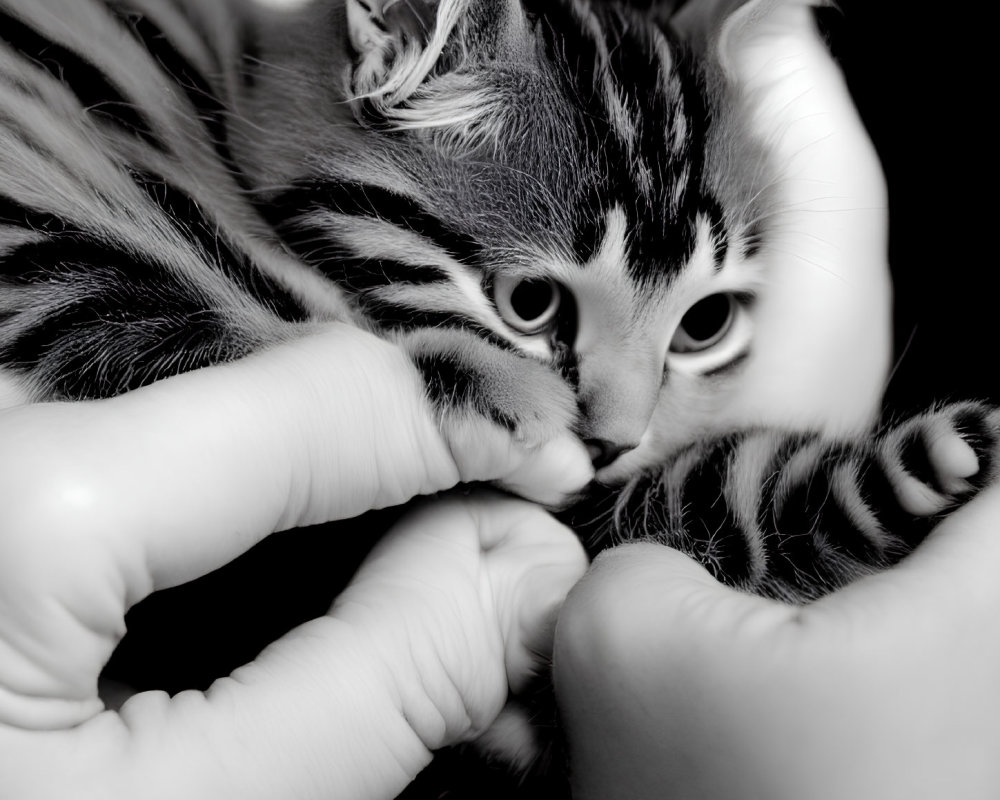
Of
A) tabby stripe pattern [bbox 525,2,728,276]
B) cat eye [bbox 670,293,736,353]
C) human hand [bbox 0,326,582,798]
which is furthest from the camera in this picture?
cat eye [bbox 670,293,736,353]

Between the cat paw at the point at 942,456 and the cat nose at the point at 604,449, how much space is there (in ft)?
0.62

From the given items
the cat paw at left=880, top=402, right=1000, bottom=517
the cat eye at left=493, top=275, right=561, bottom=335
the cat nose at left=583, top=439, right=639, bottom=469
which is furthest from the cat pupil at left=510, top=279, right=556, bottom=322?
the cat paw at left=880, top=402, right=1000, bottom=517

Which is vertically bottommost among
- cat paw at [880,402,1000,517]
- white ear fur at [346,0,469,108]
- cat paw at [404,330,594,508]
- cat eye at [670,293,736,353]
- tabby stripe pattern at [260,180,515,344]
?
cat eye at [670,293,736,353]

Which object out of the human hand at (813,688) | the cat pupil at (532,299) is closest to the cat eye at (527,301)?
the cat pupil at (532,299)

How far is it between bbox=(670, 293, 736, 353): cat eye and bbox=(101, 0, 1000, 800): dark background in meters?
0.16

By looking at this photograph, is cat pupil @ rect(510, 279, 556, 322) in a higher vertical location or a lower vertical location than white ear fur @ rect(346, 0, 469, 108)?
lower

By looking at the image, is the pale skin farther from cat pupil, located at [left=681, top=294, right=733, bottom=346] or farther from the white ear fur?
cat pupil, located at [left=681, top=294, right=733, bottom=346]

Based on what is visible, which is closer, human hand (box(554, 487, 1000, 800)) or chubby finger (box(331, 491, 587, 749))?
human hand (box(554, 487, 1000, 800))

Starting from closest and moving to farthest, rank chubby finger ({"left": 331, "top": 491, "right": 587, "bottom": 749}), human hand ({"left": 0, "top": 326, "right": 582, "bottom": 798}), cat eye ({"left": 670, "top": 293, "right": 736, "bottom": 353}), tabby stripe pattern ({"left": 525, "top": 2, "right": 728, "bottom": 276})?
human hand ({"left": 0, "top": 326, "right": 582, "bottom": 798})
chubby finger ({"left": 331, "top": 491, "right": 587, "bottom": 749})
tabby stripe pattern ({"left": 525, "top": 2, "right": 728, "bottom": 276})
cat eye ({"left": 670, "top": 293, "right": 736, "bottom": 353})

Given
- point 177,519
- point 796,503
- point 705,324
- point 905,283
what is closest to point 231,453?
point 177,519

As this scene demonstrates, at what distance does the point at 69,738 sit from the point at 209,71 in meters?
0.52

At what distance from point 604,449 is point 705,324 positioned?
→ 0.23 m

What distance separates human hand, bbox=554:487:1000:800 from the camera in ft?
1.58

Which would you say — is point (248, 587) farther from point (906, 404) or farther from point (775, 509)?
point (906, 404)
